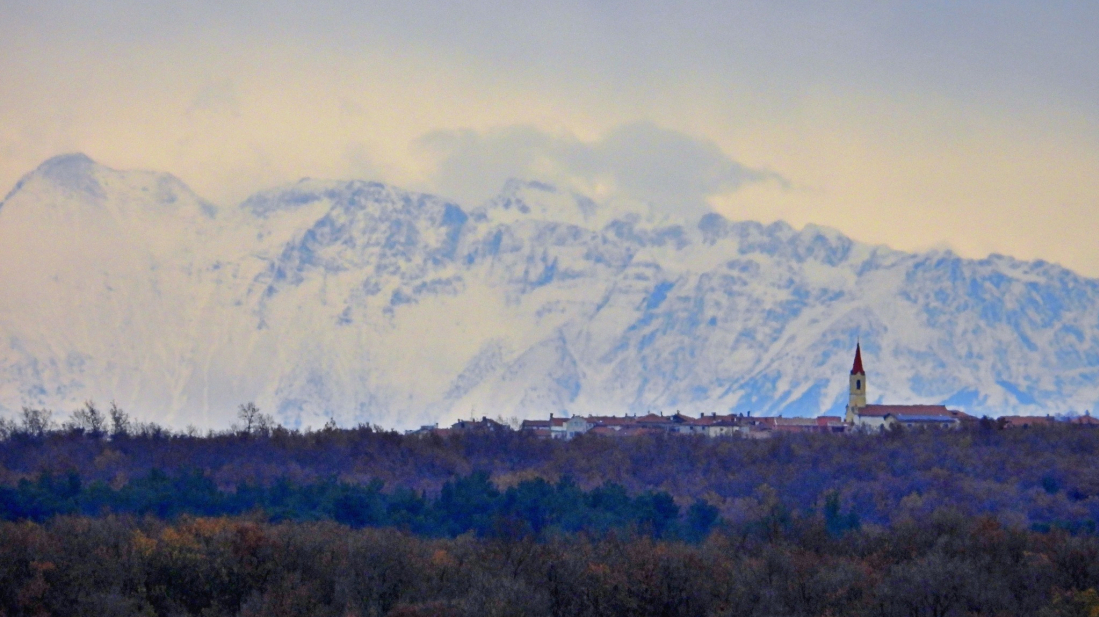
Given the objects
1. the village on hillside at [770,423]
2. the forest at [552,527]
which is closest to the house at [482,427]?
the village on hillside at [770,423]

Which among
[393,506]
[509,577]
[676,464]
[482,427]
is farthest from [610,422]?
[509,577]

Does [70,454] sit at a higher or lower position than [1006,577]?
higher

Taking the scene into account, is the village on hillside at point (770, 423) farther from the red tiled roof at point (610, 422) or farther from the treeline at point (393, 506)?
the treeline at point (393, 506)

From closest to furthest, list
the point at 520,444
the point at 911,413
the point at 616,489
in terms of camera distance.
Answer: the point at 616,489 → the point at 520,444 → the point at 911,413

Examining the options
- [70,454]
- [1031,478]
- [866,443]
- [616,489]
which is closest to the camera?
[616,489]

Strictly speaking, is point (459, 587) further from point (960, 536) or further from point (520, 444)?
point (520, 444)

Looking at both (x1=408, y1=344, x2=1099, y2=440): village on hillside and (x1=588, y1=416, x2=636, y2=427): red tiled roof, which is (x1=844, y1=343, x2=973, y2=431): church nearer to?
(x1=408, y1=344, x2=1099, y2=440): village on hillside

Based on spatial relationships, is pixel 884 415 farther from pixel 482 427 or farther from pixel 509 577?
pixel 509 577

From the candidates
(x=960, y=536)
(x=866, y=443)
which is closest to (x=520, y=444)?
(x=866, y=443)
